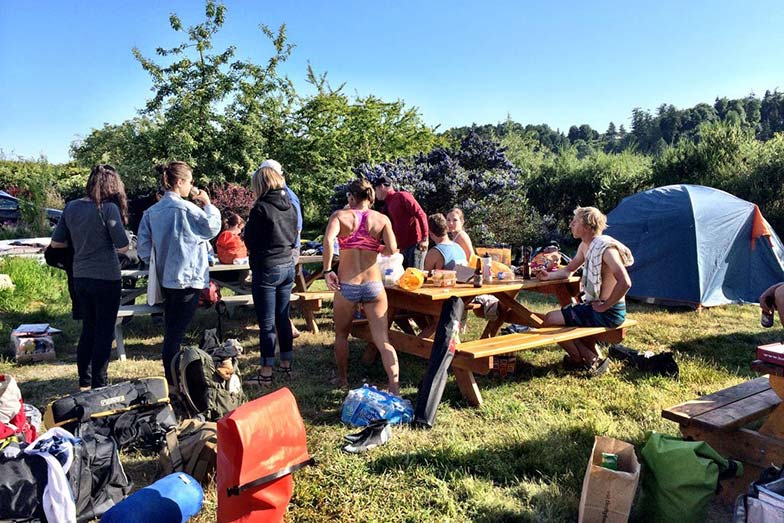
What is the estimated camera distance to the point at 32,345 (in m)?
5.38

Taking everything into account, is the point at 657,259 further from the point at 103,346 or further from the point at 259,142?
the point at 259,142

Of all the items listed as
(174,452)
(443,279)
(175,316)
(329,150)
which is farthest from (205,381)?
(329,150)

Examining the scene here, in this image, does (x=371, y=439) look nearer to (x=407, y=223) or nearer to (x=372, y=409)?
(x=372, y=409)

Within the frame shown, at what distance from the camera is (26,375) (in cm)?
495

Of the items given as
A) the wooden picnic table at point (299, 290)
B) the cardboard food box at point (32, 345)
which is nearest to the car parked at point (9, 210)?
the wooden picnic table at point (299, 290)

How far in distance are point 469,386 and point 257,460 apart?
212cm

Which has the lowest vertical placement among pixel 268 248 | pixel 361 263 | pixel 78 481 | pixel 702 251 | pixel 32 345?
pixel 78 481

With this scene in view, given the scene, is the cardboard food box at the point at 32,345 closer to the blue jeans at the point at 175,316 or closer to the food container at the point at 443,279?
the blue jeans at the point at 175,316

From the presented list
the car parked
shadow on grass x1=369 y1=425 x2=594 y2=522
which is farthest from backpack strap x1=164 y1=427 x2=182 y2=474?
the car parked

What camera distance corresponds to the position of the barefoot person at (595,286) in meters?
4.51

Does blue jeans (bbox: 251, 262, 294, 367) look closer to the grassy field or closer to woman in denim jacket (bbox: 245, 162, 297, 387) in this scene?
woman in denim jacket (bbox: 245, 162, 297, 387)

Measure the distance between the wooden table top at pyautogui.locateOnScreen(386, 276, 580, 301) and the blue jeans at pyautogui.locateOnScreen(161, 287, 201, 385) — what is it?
164 cm

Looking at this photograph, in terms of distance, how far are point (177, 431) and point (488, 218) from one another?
27.9 feet

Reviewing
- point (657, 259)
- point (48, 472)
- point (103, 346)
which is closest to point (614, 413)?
point (48, 472)
